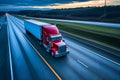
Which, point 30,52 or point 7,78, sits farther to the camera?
point 30,52

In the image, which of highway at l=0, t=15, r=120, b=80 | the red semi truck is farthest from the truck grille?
highway at l=0, t=15, r=120, b=80

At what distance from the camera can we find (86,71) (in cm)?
1391

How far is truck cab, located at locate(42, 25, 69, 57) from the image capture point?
17641 millimetres

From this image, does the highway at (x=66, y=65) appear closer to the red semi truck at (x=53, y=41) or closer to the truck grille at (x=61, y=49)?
the red semi truck at (x=53, y=41)

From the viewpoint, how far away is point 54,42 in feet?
60.8

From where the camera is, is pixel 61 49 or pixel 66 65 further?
pixel 61 49

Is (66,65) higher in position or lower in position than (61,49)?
lower

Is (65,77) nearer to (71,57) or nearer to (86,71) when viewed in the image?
(86,71)

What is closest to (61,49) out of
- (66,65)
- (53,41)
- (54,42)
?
(54,42)

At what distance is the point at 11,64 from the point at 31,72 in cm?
379

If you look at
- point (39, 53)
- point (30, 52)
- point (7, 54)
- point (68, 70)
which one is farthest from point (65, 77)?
point (7, 54)

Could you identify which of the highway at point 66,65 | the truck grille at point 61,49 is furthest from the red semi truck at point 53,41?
the highway at point 66,65

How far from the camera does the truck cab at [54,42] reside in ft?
57.9

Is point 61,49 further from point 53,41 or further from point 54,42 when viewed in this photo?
point 53,41
